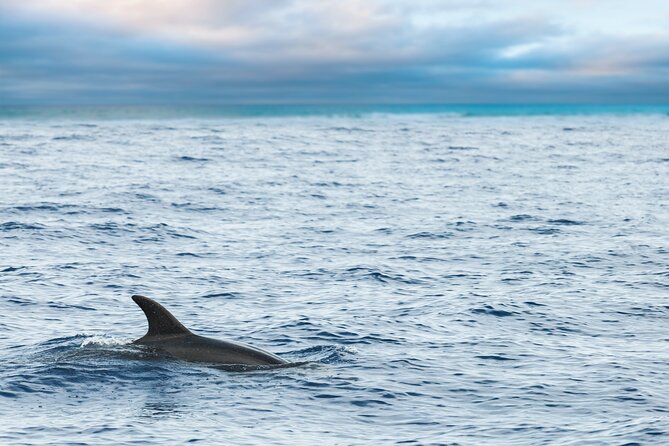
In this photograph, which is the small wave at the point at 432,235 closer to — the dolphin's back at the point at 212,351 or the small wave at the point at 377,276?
the small wave at the point at 377,276

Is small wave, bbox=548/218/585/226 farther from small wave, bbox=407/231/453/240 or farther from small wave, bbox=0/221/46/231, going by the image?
small wave, bbox=0/221/46/231

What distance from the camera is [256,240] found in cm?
3381

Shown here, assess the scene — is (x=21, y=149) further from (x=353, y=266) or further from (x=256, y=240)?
(x=353, y=266)

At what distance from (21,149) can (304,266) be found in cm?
6407

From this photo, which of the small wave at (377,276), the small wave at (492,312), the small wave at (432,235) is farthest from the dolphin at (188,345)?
the small wave at (432,235)

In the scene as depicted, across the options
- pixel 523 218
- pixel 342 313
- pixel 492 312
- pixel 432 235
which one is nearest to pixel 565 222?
pixel 523 218

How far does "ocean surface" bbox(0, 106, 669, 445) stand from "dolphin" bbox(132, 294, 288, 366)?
0.34 m

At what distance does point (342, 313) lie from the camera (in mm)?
22766

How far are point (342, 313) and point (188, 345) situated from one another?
17.8 feet

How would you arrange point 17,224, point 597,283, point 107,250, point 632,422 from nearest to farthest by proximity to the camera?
point 632,422 → point 597,283 → point 107,250 → point 17,224

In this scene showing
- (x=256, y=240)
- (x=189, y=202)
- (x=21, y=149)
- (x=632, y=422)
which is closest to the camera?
(x=632, y=422)

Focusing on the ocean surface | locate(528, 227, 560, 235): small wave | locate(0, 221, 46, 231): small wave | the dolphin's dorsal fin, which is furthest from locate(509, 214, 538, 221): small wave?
the dolphin's dorsal fin

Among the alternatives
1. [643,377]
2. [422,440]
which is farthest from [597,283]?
[422,440]

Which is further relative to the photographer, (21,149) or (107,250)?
(21,149)
